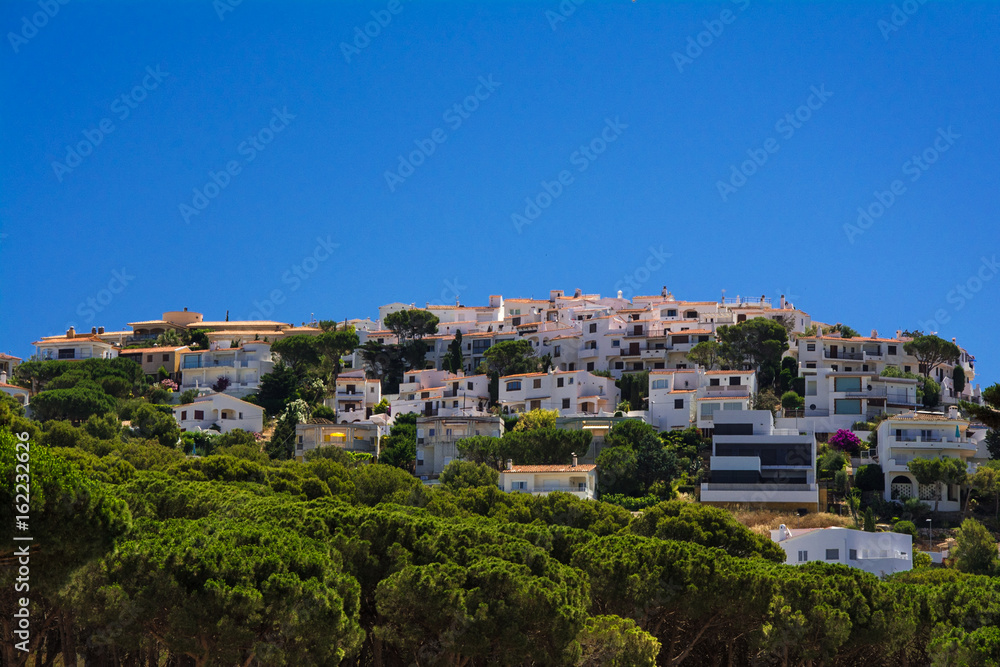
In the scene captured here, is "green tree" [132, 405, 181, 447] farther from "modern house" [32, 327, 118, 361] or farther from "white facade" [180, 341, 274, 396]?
"modern house" [32, 327, 118, 361]

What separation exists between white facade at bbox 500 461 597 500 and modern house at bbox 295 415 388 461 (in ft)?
54.4

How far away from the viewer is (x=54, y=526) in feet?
80.1

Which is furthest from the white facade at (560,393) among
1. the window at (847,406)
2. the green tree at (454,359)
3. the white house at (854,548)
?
the white house at (854,548)

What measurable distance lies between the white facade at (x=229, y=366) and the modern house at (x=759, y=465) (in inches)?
1706

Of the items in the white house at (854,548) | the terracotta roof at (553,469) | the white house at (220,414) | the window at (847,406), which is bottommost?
the white house at (854,548)

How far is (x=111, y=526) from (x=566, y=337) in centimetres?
8478

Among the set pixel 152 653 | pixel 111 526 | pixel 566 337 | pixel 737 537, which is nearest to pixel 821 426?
pixel 566 337

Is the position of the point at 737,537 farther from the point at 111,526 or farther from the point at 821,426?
the point at 821,426

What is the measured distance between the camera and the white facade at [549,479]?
71812 mm

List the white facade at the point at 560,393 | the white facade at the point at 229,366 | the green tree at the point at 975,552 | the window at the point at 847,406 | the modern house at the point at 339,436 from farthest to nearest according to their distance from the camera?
the white facade at the point at 229,366
the white facade at the point at 560,393
the window at the point at 847,406
the modern house at the point at 339,436
the green tree at the point at 975,552

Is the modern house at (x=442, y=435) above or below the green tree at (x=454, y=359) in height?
below

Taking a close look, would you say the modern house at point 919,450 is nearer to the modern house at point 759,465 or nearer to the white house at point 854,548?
the modern house at point 759,465

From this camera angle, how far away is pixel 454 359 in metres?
107

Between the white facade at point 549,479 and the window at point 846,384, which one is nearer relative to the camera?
the white facade at point 549,479
